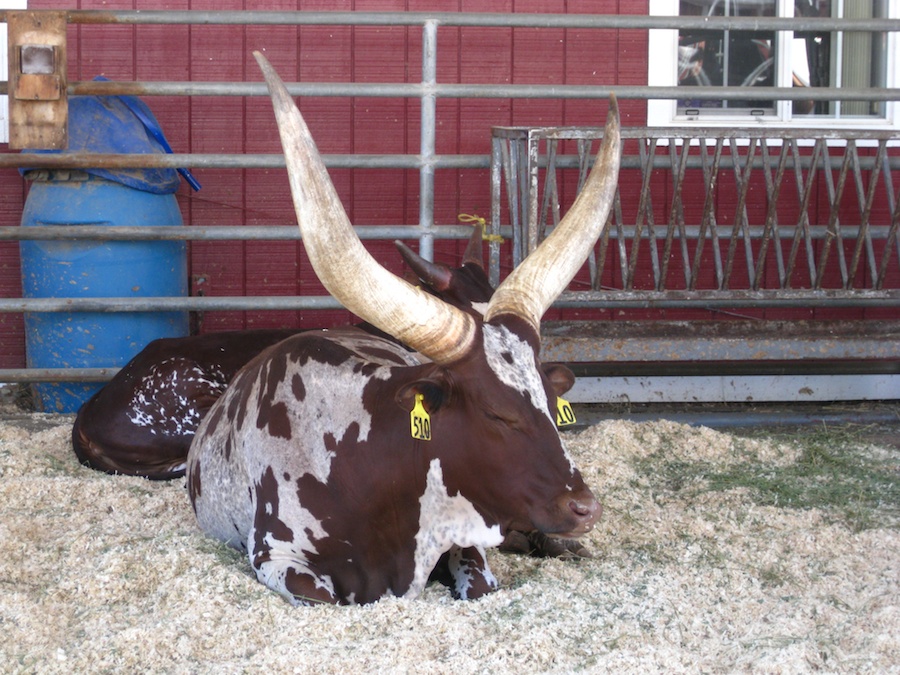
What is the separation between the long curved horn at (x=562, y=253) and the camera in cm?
331

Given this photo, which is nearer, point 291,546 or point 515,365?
point 515,365

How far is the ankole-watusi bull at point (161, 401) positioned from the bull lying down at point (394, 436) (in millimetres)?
1038

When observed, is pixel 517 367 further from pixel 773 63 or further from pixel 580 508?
pixel 773 63

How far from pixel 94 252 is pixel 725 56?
140 inches

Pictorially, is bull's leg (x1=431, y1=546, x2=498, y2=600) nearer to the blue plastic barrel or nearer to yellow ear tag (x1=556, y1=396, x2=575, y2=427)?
yellow ear tag (x1=556, y1=396, x2=575, y2=427)

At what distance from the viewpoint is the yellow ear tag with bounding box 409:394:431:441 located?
9.97 ft

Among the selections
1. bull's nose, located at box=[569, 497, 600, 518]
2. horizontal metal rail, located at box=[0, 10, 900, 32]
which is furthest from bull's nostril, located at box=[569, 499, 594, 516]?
horizontal metal rail, located at box=[0, 10, 900, 32]

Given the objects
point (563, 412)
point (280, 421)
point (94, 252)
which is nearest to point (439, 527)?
point (563, 412)

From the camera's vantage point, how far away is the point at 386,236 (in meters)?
5.34

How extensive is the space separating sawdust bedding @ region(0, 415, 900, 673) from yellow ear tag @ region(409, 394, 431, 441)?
46 cm

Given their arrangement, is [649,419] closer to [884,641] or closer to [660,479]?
[660,479]

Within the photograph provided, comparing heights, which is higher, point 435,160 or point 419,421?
point 435,160

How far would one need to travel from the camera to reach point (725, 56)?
20.9 feet

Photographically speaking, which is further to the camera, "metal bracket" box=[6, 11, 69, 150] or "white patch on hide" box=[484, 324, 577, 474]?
"metal bracket" box=[6, 11, 69, 150]
